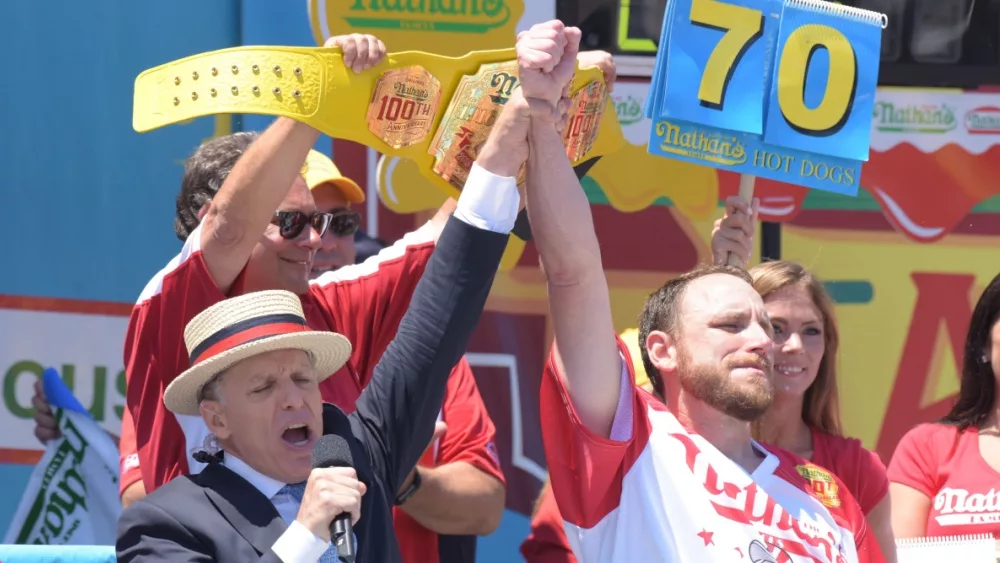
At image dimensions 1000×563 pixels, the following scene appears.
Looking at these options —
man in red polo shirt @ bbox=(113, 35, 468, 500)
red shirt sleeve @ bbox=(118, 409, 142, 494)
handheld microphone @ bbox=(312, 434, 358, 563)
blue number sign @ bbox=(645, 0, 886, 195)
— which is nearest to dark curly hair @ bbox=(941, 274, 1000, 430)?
blue number sign @ bbox=(645, 0, 886, 195)

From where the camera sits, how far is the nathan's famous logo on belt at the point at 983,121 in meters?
4.64

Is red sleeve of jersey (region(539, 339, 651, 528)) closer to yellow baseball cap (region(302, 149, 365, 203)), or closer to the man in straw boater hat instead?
the man in straw boater hat

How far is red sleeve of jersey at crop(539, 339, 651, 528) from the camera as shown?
8.55ft

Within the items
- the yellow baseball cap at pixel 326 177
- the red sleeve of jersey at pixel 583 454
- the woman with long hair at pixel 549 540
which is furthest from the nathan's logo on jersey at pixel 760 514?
the yellow baseball cap at pixel 326 177

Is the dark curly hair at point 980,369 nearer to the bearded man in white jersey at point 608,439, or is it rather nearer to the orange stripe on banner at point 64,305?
the bearded man in white jersey at point 608,439

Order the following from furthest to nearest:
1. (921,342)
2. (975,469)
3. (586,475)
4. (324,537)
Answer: (921,342)
(975,469)
(586,475)
(324,537)

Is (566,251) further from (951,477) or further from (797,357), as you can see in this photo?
(951,477)

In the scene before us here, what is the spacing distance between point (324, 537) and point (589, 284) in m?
0.72

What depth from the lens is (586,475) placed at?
2.61m

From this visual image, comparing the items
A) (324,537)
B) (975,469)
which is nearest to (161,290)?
(324,537)

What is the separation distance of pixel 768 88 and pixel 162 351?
1.62 m

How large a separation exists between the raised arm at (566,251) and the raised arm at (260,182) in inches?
13.3

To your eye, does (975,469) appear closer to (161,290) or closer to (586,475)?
(586,475)

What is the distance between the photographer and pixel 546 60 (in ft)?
8.48
